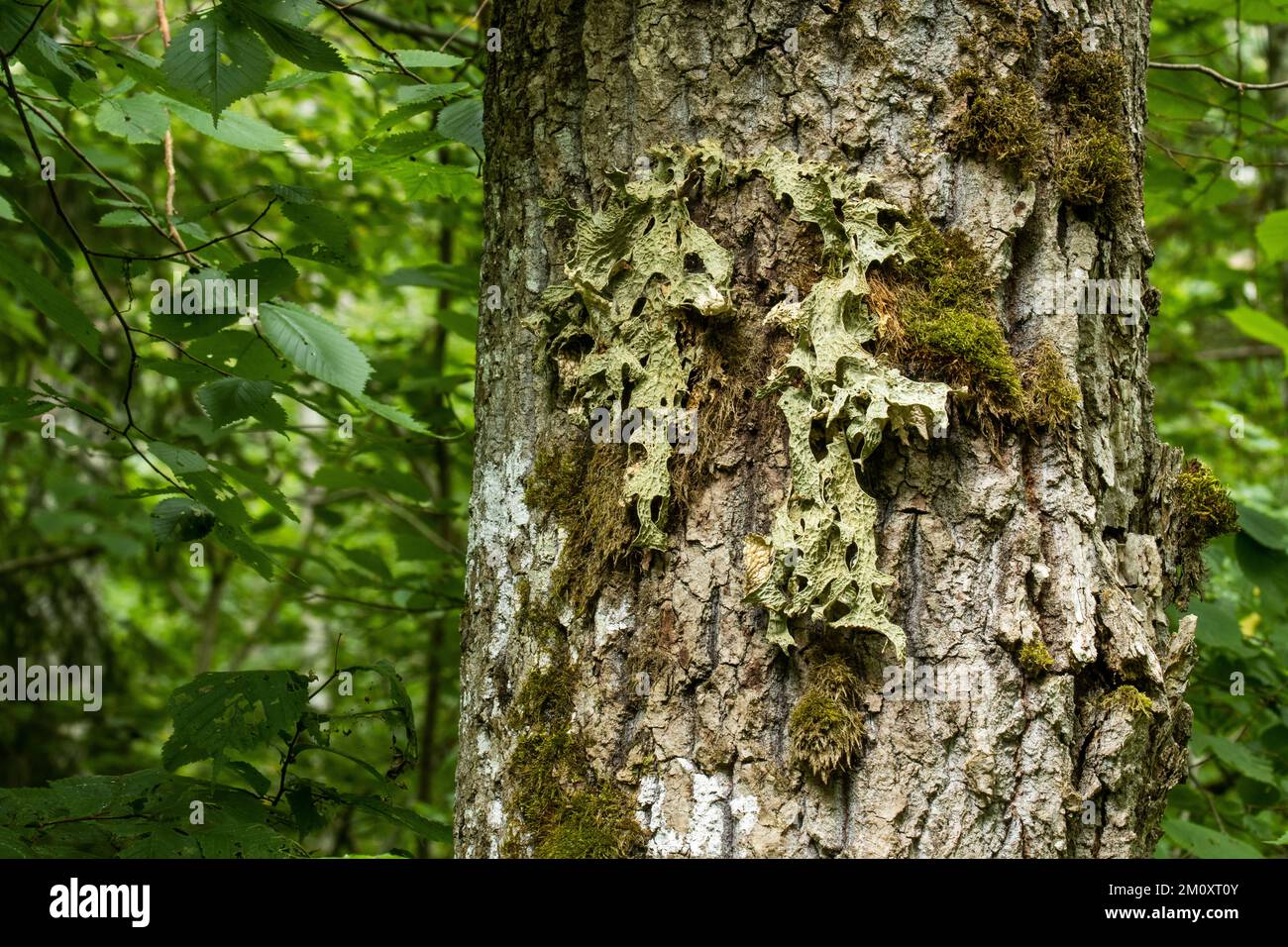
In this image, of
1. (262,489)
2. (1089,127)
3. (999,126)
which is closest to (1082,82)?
(1089,127)

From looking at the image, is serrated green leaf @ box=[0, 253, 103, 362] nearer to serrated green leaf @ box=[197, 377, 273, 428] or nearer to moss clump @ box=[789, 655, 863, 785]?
serrated green leaf @ box=[197, 377, 273, 428]

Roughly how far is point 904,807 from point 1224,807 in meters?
2.88

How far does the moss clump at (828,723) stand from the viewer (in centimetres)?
132

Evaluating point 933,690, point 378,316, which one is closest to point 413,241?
point 378,316

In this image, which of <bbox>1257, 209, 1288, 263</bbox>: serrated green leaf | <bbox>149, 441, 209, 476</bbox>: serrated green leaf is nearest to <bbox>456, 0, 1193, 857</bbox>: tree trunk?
<bbox>149, 441, 209, 476</bbox>: serrated green leaf

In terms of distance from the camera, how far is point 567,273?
61.2 inches

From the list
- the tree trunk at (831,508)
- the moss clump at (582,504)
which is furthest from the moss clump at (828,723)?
the moss clump at (582,504)

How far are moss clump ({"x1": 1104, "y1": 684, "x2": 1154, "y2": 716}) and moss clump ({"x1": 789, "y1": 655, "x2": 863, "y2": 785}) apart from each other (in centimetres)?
39

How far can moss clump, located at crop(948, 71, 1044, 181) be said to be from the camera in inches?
57.6

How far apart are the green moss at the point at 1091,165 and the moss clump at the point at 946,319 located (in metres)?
0.22

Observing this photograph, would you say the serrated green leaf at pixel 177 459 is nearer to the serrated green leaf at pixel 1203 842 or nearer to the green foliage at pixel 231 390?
the green foliage at pixel 231 390

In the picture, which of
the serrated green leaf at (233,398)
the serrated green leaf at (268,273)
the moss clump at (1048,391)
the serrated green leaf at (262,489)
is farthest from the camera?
the serrated green leaf at (262,489)

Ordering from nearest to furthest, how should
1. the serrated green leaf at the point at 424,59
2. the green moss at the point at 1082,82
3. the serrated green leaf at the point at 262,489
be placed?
the green moss at the point at 1082,82 → the serrated green leaf at the point at 262,489 → the serrated green leaf at the point at 424,59
